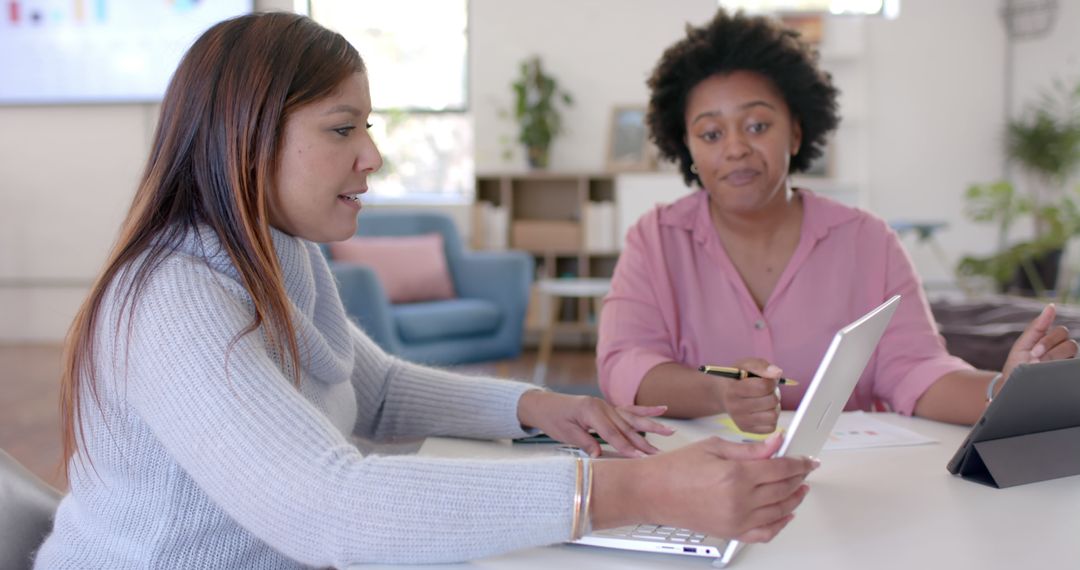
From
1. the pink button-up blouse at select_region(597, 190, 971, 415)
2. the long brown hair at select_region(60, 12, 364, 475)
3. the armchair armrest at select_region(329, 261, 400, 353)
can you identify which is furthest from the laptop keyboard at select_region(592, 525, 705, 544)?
the armchair armrest at select_region(329, 261, 400, 353)

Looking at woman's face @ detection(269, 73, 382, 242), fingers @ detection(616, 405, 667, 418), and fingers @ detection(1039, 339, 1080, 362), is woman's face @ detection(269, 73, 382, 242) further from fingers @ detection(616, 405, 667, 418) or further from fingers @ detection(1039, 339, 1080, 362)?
fingers @ detection(1039, 339, 1080, 362)

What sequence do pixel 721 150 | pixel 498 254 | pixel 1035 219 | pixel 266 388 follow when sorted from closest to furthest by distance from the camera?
pixel 266 388 → pixel 721 150 → pixel 498 254 → pixel 1035 219

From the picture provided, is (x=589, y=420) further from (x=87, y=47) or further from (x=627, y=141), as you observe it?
(x=87, y=47)

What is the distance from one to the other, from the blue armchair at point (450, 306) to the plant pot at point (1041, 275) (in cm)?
325

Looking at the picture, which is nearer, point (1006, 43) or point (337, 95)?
point (337, 95)

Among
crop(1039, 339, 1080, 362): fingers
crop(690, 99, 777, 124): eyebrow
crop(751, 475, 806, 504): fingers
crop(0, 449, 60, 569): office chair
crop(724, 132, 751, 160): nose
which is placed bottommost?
crop(0, 449, 60, 569): office chair

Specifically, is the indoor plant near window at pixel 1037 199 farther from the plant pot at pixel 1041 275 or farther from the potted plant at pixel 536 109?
the potted plant at pixel 536 109

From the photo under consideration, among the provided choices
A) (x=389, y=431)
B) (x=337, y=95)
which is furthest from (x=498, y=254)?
(x=337, y=95)

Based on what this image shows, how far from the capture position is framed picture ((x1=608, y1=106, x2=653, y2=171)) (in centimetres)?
645

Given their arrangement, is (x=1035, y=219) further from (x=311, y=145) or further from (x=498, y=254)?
(x=311, y=145)

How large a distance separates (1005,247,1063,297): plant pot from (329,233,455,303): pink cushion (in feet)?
12.0

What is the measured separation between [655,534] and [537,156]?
5.68 m

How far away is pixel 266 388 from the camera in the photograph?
85 cm

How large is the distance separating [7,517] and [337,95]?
59 centimetres
